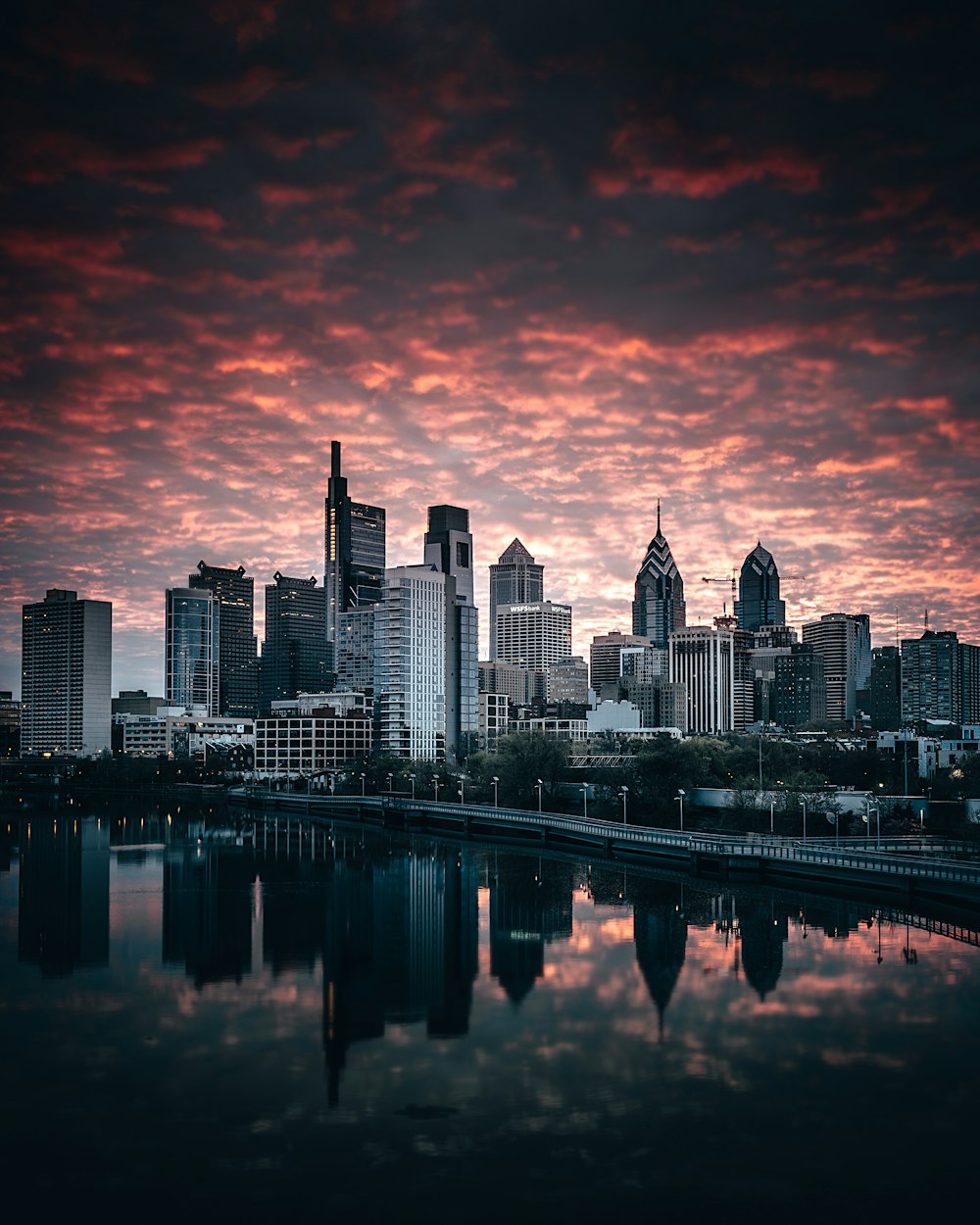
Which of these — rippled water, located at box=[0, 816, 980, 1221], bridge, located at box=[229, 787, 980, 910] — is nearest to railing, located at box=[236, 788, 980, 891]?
bridge, located at box=[229, 787, 980, 910]

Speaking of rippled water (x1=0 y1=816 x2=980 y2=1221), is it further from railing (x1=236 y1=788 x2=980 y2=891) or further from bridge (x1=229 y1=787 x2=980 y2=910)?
bridge (x1=229 y1=787 x2=980 y2=910)

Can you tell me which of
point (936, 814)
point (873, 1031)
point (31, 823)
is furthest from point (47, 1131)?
point (31, 823)

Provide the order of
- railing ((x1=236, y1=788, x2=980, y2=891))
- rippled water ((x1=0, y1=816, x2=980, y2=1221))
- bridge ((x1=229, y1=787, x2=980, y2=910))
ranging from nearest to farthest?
rippled water ((x1=0, y1=816, x2=980, y2=1221)) < railing ((x1=236, y1=788, x2=980, y2=891)) < bridge ((x1=229, y1=787, x2=980, y2=910))

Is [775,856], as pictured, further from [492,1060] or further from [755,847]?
[492,1060]

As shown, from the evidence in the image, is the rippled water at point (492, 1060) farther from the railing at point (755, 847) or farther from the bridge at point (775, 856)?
the bridge at point (775, 856)

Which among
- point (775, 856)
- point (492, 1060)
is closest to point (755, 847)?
point (775, 856)
